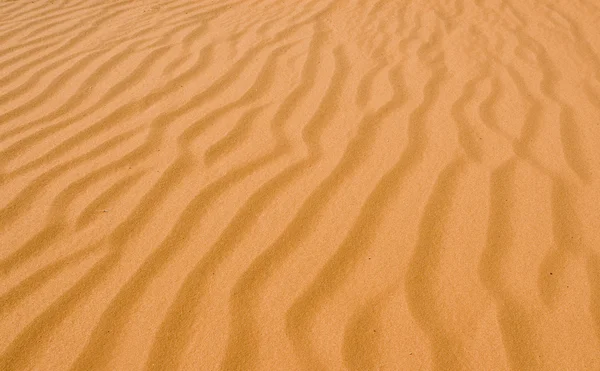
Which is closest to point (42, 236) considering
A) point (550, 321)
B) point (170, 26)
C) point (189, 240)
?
point (189, 240)

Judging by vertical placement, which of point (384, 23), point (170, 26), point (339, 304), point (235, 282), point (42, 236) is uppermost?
point (170, 26)

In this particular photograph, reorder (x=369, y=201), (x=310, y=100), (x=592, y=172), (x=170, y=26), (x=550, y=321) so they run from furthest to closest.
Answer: (x=170, y=26) < (x=310, y=100) < (x=592, y=172) < (x=369, y=201) < (x=550, y=321)

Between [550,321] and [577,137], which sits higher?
[577,137]

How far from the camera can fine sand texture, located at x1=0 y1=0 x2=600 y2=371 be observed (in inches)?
65.1

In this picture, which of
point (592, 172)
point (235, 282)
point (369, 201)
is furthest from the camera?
point (592, 172)

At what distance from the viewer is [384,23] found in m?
4.27

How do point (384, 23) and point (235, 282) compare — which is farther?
point (384, 23)

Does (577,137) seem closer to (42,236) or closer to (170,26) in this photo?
(42,236)

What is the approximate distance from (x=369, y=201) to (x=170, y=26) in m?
2.69

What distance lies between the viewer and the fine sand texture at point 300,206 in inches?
65.1

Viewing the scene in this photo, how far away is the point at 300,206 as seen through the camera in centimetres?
216

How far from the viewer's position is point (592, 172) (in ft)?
7.81

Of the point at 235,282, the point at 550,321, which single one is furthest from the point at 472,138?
the point at 235,282

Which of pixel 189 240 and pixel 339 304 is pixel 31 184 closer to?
pixel 189 240
